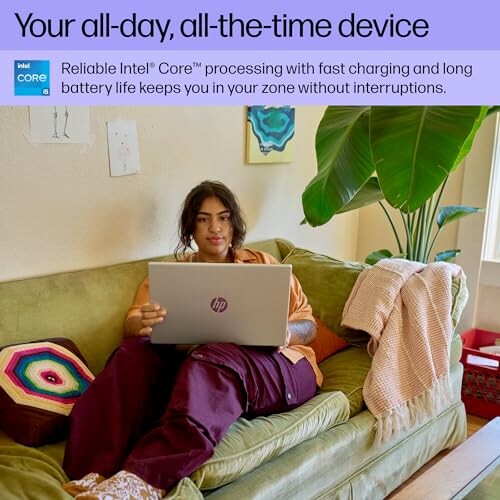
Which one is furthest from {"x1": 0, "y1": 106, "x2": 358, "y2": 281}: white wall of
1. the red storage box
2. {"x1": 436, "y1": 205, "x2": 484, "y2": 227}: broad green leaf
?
the red storage box

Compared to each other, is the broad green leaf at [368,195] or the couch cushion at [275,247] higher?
the broad green leaf at [368,195]

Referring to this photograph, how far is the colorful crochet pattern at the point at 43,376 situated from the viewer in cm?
139

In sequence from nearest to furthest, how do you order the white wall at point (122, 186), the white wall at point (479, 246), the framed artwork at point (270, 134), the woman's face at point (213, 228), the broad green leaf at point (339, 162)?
1. the white wall at point (122, 186)
2. the woman's face at point (213, 228)
3. the broad green leaf at point (339, 162)
4. the framed artwork at point (270, 134)
5. the white wall at point (479, 246)

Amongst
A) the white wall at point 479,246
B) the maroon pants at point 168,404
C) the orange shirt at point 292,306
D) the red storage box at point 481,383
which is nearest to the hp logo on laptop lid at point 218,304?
the maroon pants at point 168,404

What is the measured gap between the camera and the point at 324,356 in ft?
6.26

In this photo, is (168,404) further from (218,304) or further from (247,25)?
(247,25)

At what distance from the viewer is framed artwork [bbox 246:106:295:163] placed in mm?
2268

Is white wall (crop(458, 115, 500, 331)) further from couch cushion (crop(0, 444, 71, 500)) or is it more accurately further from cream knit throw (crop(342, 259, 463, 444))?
couch cushion (crop(0, 444, 71, 500))

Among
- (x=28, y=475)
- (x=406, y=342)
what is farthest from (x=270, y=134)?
(x=28, y=475)

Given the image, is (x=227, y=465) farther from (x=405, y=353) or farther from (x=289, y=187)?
(x=289, y=187)

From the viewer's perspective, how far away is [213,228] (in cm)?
175

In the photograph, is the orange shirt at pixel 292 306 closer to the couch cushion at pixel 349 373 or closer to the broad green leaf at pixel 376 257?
the couch cushion at pixel 349 373

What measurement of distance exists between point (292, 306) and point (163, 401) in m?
0.50

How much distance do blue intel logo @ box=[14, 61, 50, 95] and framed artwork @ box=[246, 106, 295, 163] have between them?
1043 millimetres
